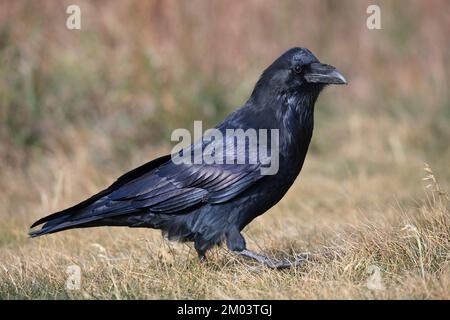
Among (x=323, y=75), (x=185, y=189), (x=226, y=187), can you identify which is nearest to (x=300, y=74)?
(x=323, y=75)

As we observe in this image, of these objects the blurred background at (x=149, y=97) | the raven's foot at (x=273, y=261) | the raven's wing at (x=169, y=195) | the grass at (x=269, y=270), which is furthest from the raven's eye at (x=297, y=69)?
the blurred background at (x=149, y=97)

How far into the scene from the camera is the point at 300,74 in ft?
17.1

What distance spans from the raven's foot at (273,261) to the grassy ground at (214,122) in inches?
2.3

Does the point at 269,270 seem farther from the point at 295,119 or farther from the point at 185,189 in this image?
the point at 295,119

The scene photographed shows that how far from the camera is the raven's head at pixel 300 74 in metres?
5.18

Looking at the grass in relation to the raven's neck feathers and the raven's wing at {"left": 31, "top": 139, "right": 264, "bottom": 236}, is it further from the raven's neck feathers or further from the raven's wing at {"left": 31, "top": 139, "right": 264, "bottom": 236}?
the raven's neck feathers

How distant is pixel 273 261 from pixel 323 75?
49.7 inches

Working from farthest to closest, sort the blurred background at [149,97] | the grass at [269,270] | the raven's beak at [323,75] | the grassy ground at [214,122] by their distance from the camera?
the blurred background at [149,97]
the raven's beak at [323,75]
the grassy ground at [214,122]
the grass at [269,270]

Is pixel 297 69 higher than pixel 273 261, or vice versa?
pixel 297 69

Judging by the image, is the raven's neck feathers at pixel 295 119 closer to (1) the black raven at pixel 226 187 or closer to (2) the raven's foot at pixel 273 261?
(1) the black raven at pixel 226 187

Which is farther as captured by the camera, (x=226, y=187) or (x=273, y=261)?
(x=226, y=187)

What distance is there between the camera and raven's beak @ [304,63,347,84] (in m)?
5.17

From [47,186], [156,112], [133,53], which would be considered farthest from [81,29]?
[47,186]
